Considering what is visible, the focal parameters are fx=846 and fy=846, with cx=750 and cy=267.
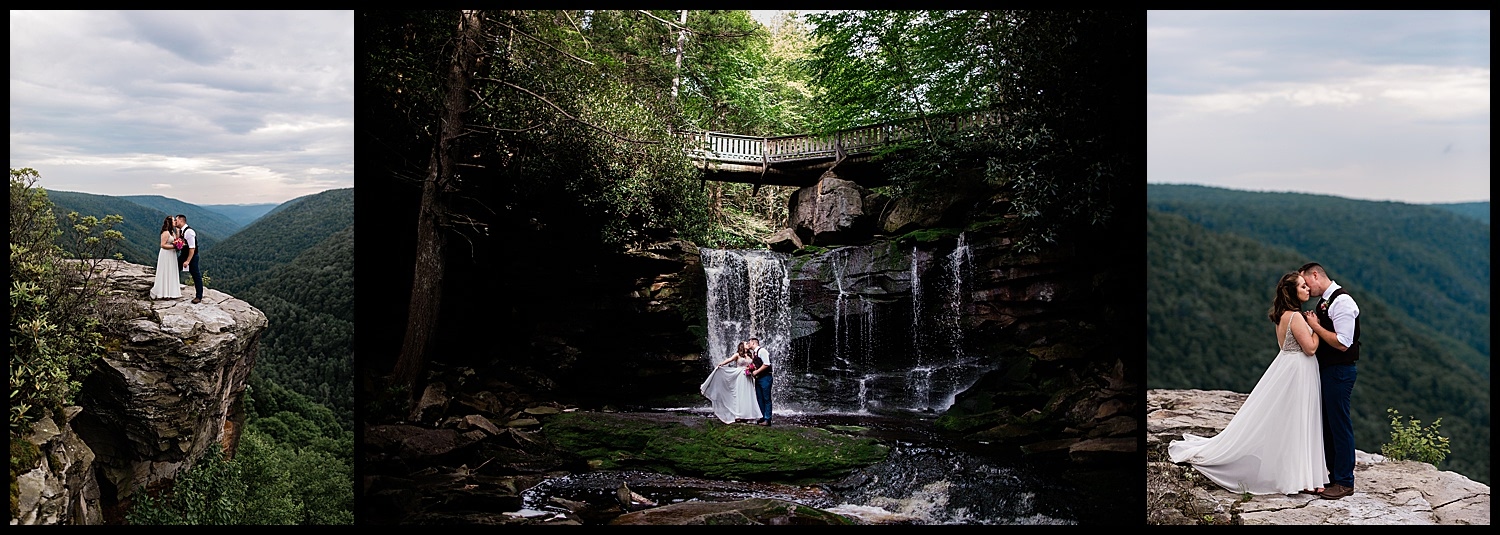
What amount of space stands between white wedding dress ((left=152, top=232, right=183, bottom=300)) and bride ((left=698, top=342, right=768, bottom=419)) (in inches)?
189

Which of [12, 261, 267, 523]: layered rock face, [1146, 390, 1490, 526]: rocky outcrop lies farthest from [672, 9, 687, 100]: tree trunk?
[12, 261, 267, 523]: layered rock face

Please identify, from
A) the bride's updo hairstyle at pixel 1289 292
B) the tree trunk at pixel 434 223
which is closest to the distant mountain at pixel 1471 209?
the bride's updo hairstyle at pixel 1289 292

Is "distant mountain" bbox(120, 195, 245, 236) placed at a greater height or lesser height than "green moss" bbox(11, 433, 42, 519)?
greater

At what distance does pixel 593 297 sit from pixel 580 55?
1268 millimetres

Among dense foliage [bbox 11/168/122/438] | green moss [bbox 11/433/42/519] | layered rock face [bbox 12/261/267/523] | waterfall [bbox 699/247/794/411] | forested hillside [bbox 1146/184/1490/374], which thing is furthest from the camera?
forested hillside [bbox 1146/184/1490/374]

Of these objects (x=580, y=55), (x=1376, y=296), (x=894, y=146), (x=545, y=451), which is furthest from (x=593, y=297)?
(x=1376, y=296)

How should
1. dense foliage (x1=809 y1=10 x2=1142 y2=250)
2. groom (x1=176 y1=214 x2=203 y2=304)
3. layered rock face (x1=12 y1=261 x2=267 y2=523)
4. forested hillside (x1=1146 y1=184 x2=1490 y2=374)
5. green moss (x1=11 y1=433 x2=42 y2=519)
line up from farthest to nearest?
forested hillside (x1=1146 y1=184 x2=1490 y2=374) → layered rock face (x1=12 y1=261 x2=267 y2=523) → groom (x1=176 y1=214 x2=203 y2=304) → green moss (x1=11 y1=433 x2=42 y2=519) → dense foliage (x1=809 y1=10 x2=1142 y2=250)

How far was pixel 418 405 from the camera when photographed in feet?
14.4

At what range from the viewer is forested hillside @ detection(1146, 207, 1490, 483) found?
6914 mm

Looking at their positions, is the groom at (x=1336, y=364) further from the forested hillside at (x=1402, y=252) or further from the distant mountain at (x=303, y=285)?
the distant mountain at (x=303, y=285)

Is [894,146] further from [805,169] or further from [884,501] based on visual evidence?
[884,501]

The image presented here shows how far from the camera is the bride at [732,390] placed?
4281mm

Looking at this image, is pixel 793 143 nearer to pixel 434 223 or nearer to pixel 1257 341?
pixel 434 223

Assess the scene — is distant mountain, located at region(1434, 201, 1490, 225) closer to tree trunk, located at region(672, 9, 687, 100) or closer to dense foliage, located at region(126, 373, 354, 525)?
tree trunk, located at region(672, 9, 687, 100)
